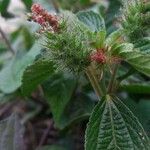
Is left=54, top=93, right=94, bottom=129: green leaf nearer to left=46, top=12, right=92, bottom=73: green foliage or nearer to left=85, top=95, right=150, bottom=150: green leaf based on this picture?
left=85, top=95, right=150, bottom=150: green leaf

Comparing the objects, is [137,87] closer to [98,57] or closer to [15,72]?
[98,57]

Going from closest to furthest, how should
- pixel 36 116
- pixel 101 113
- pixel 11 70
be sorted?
1. pixel 101 113
2. pixel 11 70
3. pixel 36 116

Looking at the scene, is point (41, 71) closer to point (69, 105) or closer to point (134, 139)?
point (134, 139)

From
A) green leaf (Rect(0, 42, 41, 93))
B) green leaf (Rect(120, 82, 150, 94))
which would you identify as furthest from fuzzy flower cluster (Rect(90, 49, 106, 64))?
green leaf (Rect(0, 42, 41, 93))

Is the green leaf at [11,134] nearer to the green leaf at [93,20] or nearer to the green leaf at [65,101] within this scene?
the green leaf at [65,101]

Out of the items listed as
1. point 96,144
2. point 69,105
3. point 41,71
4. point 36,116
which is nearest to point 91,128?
point 96,144

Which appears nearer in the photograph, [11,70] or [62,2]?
[11,70]
